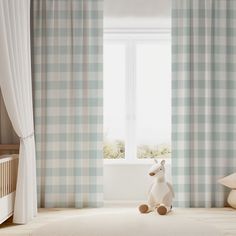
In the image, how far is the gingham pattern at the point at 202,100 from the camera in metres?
4.61

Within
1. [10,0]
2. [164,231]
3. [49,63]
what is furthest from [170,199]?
[10,0]

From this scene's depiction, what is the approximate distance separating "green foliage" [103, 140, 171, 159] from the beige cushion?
103cm

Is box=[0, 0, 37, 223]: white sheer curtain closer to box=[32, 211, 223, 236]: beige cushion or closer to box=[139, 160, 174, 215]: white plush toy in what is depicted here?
box=[32, 211, 223, 236]: beige cushion

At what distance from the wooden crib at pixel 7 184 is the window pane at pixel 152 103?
1.52m

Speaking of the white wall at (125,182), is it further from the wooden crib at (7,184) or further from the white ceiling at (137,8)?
the white ceiling at (137,8)

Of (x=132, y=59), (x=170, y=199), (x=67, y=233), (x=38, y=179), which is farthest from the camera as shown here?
(x=132, y=59)

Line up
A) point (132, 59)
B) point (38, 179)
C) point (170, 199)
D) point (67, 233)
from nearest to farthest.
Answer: point (67, 233) < point (170, 199) < point (38, 179) < point (132, 59)

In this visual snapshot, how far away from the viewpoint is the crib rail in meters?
3.70

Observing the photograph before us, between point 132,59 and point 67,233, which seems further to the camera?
point 132,59

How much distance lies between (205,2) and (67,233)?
2677 mm

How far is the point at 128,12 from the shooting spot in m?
4.80

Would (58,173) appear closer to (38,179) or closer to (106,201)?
(38,179)

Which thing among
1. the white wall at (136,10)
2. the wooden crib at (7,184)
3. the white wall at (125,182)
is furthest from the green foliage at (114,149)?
the white wall at (136,10)

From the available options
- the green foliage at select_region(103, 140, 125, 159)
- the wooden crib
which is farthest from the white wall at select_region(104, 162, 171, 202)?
the wooden crib
